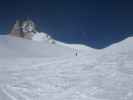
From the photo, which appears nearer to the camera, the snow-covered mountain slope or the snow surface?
the snow surface

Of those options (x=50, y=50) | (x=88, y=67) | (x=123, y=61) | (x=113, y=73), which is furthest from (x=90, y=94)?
(x=50, y=50)

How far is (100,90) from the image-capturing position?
6074mm

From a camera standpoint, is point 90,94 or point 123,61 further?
point 123,61

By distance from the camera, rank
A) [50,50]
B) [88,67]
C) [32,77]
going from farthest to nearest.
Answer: [50,50] → [88,67] → [32,77]

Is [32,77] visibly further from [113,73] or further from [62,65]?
[113,73]

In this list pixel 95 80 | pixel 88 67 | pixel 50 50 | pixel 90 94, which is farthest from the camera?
pixel 50 50

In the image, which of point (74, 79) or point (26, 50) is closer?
point (74, 79)

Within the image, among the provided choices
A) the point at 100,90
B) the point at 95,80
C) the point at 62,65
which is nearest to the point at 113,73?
the point at 95,80

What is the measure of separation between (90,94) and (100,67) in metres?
1.83

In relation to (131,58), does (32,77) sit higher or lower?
lower

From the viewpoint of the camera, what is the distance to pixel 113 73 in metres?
7.08

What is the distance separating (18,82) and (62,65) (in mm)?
1860

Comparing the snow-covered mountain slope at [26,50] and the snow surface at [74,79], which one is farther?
the snow-covered mountain slope at [26,50]

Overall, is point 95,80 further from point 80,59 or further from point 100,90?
point 80,59
